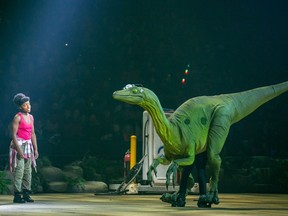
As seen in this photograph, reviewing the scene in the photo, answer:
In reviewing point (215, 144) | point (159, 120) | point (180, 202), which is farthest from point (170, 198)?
point (159, 120)

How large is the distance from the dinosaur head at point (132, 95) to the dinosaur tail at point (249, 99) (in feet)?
4.11

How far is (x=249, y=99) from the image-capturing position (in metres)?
Result: 8.74

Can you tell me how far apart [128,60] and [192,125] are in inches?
361

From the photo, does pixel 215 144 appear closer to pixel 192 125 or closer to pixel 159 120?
pixel 192 125

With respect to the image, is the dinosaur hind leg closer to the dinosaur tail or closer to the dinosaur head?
the dinosaur tail

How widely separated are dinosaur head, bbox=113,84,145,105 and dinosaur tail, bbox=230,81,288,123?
125 cm

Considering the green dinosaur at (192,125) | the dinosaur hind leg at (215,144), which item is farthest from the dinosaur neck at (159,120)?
the dinosaur hind leg at (215,144)

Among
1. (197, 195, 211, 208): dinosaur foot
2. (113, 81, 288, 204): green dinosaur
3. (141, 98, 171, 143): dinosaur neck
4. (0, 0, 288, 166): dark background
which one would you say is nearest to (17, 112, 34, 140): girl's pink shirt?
(113, 81, 288, 204): green dinosaur

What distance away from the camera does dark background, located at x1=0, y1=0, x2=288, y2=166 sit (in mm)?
16266

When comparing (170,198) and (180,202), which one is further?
(170,198)

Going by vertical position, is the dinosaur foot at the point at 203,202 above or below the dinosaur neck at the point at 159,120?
below

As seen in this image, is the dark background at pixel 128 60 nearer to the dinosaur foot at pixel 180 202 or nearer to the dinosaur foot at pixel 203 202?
the dinosaur foot at pixel 180 202

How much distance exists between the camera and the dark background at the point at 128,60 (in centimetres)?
1627

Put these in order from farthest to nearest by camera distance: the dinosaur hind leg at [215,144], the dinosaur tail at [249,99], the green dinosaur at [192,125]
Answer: the dinosaur tail at [249,99] → the dinosaur hind leg at [215,144] → the green dinosaur at [192,125]
